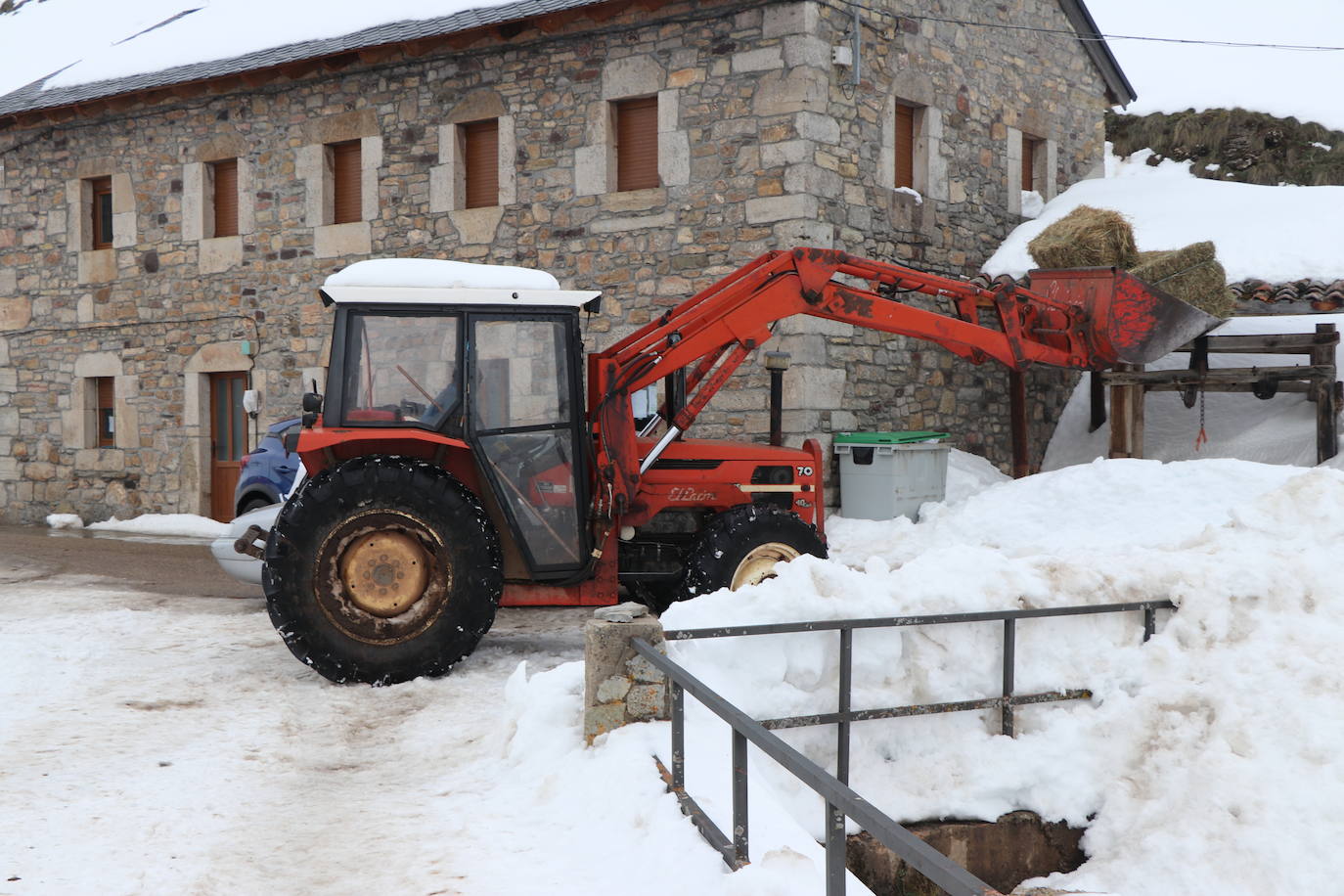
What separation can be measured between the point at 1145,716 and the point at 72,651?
18.9 feet

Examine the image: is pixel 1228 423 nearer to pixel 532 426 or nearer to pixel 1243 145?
pixel 532 426

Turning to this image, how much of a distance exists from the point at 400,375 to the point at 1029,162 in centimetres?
1024

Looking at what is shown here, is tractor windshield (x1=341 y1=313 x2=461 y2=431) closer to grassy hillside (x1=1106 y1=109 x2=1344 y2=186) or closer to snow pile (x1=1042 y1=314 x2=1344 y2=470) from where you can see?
snow pile (x1=1042 y1=314 x2=1344 y2=470)

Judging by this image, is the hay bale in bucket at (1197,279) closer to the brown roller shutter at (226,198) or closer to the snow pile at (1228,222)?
the snow pile at (1228,222)

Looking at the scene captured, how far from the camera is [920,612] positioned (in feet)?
17.0

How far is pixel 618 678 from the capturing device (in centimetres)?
429

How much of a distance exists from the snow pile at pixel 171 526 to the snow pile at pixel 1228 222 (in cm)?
931

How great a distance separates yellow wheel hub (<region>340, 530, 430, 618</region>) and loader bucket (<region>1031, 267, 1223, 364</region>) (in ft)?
16.0

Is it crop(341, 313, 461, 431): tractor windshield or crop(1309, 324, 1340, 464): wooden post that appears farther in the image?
crop(1309, 324, 1340, 464): wooden post

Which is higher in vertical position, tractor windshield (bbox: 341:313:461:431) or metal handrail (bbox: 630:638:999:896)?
tractor windshield (bbox: 341:313:461:431)

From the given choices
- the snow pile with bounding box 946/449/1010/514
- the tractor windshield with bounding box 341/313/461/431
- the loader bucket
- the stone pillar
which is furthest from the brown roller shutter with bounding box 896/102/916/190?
the stone pillar

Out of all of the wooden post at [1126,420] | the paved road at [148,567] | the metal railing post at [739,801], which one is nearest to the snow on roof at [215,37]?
the paved road at [148,567]

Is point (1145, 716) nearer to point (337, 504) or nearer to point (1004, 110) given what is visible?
point (337, 504)

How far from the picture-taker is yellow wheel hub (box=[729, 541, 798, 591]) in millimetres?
6328
